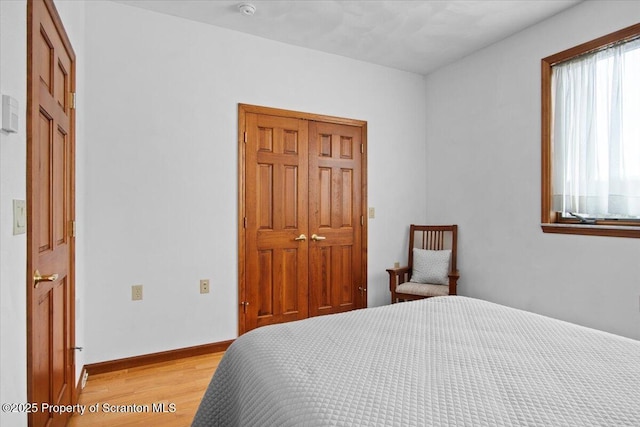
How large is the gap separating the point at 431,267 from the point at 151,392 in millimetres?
2587

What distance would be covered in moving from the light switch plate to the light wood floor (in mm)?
1360

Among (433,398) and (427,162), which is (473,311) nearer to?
(433,398)

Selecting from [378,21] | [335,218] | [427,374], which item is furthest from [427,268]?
[427,374]

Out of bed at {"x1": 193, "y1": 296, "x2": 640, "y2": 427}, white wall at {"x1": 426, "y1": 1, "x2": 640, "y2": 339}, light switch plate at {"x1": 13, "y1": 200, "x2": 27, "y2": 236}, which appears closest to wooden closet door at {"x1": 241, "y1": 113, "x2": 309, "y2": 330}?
white wall at {"x1": 426, "y1": 1, "x2": 640, "y2": 339}

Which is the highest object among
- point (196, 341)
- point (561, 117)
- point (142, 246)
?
point (561, 117)

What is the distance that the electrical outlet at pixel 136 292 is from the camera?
2.81 meters

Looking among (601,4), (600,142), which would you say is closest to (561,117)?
(600,142)

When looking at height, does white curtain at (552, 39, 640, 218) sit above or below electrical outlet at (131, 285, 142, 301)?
above

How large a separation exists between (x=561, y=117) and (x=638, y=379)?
7.96 feet

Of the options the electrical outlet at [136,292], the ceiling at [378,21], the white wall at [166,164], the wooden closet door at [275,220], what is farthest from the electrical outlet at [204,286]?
the ceiling at [378,21]

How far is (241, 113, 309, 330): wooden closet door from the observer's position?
3262 millimetres

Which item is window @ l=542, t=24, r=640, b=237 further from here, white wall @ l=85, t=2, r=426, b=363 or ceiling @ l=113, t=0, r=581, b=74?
white wall @ l=85, t=2, r=426, b=363

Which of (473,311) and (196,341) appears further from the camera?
(196,341)

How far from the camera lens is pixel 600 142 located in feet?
8.79
